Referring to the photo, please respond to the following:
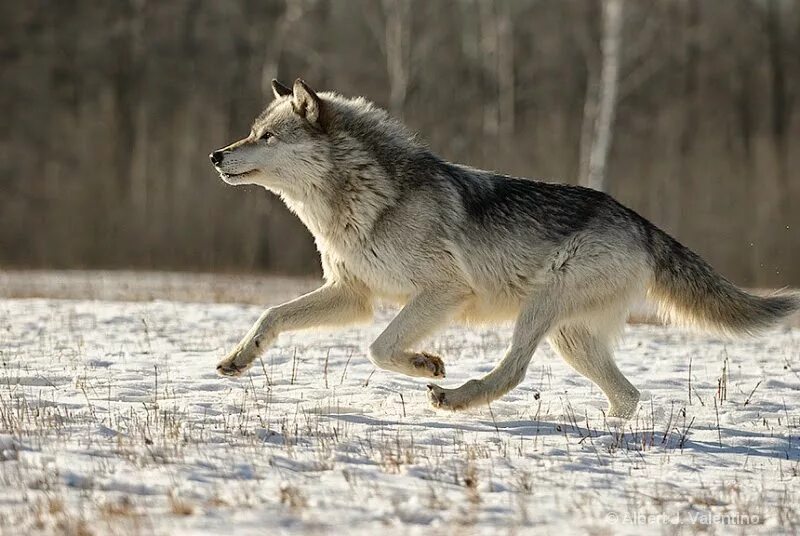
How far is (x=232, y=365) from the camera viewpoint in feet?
23.0

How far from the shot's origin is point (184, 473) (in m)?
4.89

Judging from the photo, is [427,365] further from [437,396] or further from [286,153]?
[286,153]

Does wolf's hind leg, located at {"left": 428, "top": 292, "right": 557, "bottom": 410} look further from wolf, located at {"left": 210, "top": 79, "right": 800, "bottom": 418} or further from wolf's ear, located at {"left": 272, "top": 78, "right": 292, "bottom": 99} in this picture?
wolf's ear, located at {"left": 272, "top": 78, "right": 292, "bottom": 99}

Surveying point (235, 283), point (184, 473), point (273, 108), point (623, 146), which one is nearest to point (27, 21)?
point (235, 283)

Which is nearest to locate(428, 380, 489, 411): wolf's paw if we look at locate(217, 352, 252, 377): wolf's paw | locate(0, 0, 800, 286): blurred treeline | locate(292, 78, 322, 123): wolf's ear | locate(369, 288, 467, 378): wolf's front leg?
locate(369, 288, 467, 378): wolf's front leg

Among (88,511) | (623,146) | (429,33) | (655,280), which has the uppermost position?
(429,33)

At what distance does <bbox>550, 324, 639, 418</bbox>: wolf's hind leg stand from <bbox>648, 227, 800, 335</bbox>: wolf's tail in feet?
1.80

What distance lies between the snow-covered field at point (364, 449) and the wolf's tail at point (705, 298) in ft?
2.19

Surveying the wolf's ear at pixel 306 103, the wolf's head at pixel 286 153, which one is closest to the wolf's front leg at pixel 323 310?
the wolf's head at pixel 286 153

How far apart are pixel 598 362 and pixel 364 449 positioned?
2.49 meters

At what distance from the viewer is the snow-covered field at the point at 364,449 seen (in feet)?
14.5

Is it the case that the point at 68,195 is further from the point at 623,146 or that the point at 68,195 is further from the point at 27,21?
the point at 623,146

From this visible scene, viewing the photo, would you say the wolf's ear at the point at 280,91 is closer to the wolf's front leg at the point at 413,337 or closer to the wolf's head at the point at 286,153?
the wolf's head at the point at 286,153

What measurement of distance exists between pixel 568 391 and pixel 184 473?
4.19 metres
